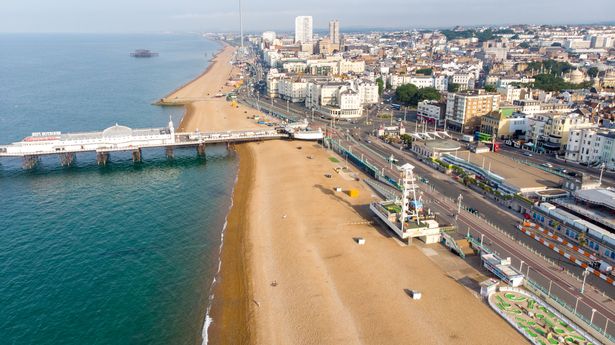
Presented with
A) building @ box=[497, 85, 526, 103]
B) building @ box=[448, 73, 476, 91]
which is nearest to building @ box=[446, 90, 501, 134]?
building @ box=[497, 85, 526, 103]

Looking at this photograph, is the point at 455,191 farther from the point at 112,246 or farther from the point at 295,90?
the point at 295,90

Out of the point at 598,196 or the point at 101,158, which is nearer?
the point at 598,196

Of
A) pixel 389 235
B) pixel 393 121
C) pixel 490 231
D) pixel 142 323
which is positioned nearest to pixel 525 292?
pixel 490 231

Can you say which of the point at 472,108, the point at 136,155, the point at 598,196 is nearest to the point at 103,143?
the point at 136,155

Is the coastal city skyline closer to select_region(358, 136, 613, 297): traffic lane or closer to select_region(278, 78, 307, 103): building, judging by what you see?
select_region(358, 136, 613, 297): traffic lane

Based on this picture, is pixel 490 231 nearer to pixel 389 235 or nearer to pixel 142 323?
pixel 389 235

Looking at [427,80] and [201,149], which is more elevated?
[427,80]

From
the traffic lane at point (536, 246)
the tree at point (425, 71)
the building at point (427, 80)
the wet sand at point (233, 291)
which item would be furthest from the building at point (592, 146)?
the tree at point (425, 71)
